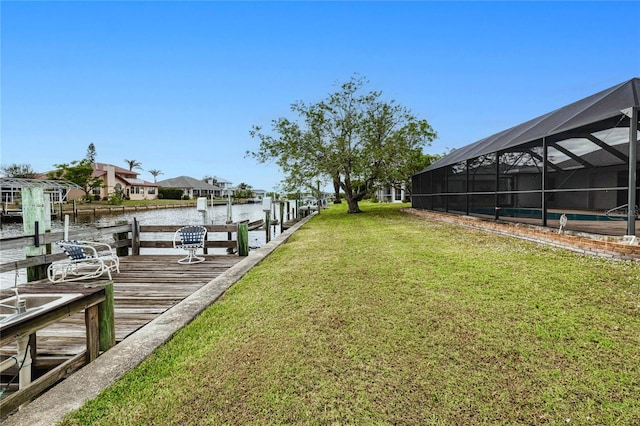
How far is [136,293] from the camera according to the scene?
14.8 feet

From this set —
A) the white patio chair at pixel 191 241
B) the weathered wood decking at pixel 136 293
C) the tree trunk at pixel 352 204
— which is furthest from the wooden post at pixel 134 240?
the tree trunk at pixel 352 204

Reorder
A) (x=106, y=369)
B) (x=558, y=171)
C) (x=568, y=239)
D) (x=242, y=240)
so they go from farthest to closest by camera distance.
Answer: (x=558, y=171)
(x=242, y=240)
(x=568, y=239)
(x=106, y=369)

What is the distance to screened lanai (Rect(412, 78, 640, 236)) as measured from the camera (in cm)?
722

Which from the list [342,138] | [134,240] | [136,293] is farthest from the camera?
[342,138]

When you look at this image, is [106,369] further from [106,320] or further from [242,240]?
[242,240]

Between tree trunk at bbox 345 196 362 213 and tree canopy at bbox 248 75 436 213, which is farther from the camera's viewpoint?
tree trunk at bbox 345 196 362 213

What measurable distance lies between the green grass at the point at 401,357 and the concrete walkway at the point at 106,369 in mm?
106

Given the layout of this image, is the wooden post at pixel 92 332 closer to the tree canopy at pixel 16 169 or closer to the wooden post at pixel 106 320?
the wooden post at pixel 106 320

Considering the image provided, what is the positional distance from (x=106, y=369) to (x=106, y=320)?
480mm

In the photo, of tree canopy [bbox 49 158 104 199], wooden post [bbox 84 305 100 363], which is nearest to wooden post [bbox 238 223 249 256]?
wooden post [bbox 84 305 100 363]

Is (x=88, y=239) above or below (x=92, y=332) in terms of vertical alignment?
above

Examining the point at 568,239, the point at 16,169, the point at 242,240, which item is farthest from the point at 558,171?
the point at 16,169

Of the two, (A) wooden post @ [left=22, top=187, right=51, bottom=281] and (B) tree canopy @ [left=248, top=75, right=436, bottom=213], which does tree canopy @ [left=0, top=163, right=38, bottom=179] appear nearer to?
(B) tree canopy @ [left=248, top=75, right=436, bottom=213]

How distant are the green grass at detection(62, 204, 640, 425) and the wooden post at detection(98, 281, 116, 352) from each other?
1.54 feet
